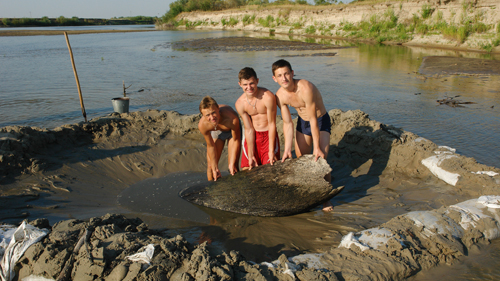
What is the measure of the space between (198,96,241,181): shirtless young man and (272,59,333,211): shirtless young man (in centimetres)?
78

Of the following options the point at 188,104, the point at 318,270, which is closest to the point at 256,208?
the point at 318,270

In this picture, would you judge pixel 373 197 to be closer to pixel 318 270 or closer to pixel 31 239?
pixel 318 270

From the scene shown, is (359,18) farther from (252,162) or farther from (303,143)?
(252,162)

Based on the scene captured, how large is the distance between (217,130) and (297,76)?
8.76 m

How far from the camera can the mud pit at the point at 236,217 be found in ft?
8.61

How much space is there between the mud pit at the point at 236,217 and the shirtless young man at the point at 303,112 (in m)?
0.78

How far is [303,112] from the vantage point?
15.0 feet

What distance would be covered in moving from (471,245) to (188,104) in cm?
784

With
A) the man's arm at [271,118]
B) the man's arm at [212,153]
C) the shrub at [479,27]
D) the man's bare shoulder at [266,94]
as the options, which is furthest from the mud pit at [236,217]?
the shrub at [479,27]

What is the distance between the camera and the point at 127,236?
2.77 m

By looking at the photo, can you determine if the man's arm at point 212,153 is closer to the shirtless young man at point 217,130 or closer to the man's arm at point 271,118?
the shirtless young man at point 217,130

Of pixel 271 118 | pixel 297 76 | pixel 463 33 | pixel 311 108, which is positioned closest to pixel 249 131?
pixel 271 118

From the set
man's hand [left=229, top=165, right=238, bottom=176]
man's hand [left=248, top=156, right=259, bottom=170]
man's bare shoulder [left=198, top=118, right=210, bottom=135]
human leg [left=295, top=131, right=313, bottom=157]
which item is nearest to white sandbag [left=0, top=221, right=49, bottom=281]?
→ man's bare shoulder [left=198, top=118, right=210, bottom=135]

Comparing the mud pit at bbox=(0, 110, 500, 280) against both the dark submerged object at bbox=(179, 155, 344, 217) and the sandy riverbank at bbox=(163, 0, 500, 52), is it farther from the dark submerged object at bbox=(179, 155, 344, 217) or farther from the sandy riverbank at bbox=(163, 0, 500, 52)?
the sandy riverbank at bbox=(163, 0, 500, 52)
